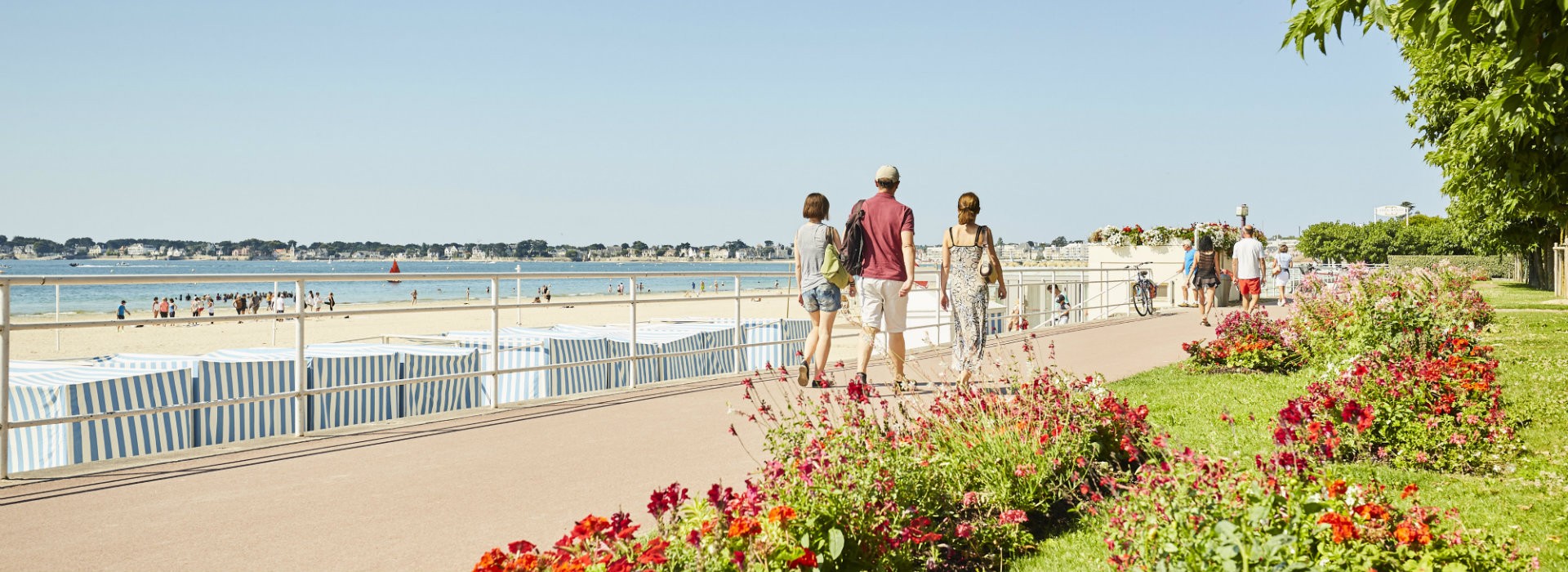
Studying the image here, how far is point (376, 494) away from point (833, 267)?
4.31 m

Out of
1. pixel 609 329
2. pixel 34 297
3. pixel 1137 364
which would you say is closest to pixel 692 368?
pixel 609 329

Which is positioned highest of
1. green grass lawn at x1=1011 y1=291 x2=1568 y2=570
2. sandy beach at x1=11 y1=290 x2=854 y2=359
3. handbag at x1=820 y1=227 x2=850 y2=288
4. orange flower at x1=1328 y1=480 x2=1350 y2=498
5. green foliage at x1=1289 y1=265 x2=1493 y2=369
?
handbag at x1=820 y1=227 x2=850 y2=288

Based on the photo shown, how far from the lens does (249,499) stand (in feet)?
16.3

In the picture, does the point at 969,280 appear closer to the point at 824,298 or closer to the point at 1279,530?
the point at 824,298

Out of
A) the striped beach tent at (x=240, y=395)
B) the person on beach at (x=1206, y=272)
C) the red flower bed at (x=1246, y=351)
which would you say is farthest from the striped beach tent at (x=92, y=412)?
the person on beach at (x=1206, y=272)

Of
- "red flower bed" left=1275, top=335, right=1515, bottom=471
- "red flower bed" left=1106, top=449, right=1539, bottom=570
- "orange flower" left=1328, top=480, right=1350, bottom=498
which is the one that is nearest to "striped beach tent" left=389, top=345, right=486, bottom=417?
"red flower bed" left=1275, top=335, right=1515, bottom=471

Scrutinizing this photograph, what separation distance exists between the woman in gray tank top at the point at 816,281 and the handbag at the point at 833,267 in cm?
1

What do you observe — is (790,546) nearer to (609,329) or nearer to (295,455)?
(295,455)

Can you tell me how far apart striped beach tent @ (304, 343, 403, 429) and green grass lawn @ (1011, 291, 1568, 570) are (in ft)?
23.3

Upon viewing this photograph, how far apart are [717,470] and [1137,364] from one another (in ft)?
22.8

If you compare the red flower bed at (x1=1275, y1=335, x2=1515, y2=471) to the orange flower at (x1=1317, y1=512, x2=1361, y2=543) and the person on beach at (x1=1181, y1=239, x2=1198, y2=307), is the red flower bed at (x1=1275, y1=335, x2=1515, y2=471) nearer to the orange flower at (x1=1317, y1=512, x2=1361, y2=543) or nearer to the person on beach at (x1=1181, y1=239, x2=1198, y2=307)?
the orange flower at (x1=1317, y1=512, x2=1361, y2=543)

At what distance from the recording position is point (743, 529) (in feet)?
9.87

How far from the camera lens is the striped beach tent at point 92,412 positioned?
7410 mm

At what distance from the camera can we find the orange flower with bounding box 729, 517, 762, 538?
9.83 feet
